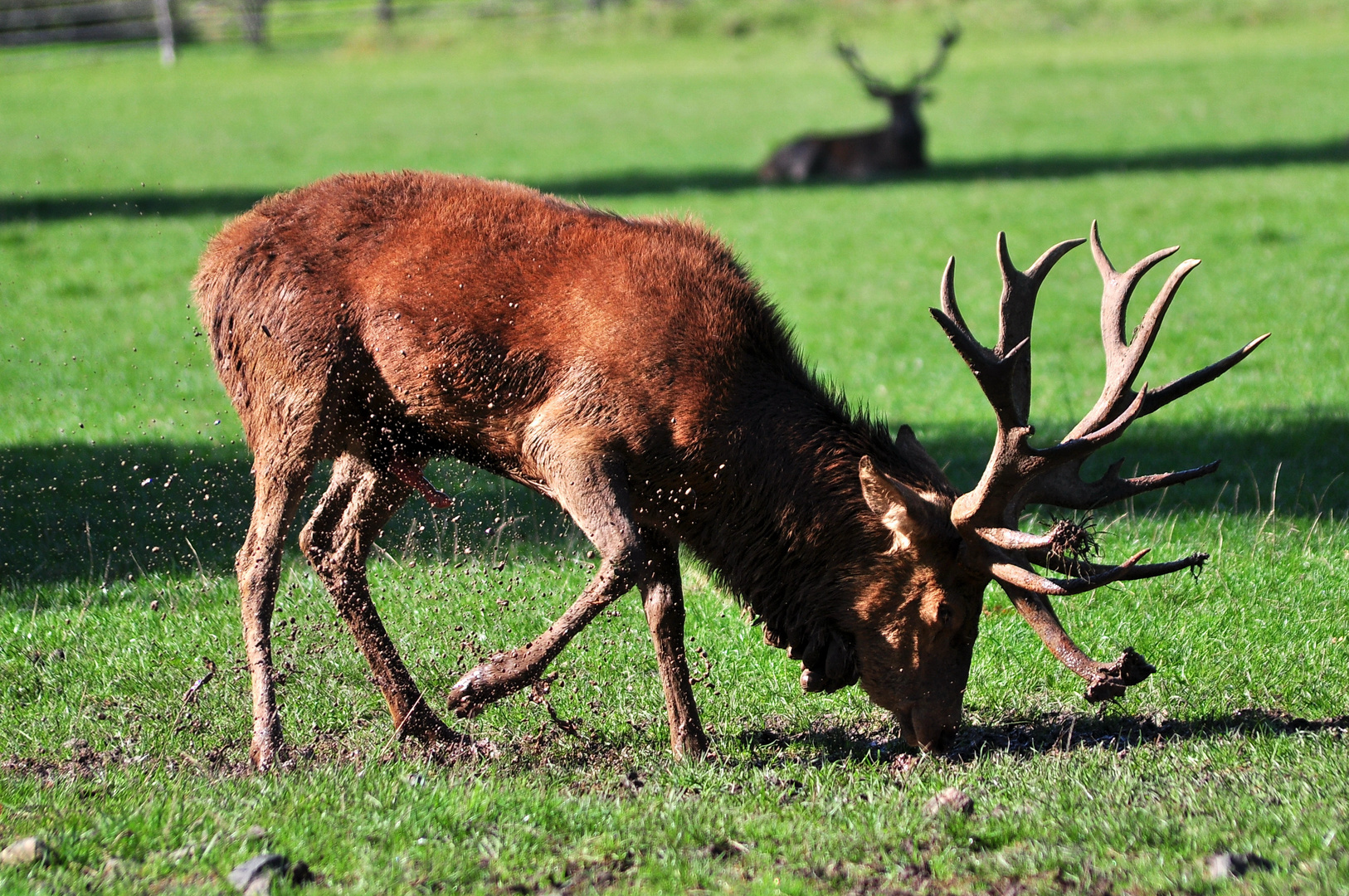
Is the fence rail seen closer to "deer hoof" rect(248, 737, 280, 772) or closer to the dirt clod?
"deer hoof" rect(248, 737, 280, 772)

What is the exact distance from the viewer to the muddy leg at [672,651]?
523 cm

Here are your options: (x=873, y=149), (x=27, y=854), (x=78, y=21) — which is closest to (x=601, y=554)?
(x=27, y=854)

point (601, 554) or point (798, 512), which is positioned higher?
point (798, 512)

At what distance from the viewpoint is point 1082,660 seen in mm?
4820

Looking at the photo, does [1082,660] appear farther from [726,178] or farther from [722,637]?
[726,178]

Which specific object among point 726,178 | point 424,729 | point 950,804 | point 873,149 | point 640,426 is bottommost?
point 726,178

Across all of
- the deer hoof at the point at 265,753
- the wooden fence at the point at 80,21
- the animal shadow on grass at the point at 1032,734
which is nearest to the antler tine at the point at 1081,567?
the animal shadow on grass at the point at 1032,734

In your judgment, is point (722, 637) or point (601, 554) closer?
point (601, 554)

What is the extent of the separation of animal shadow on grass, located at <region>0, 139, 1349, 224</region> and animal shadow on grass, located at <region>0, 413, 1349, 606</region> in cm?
946

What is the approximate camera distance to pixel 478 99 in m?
29.9

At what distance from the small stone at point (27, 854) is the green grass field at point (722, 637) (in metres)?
0.07

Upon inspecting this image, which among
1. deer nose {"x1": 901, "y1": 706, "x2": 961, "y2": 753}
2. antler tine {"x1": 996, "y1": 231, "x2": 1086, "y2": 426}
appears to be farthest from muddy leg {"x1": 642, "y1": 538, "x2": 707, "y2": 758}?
antler tine {"x1": 996, "y1": 231, "x2": 1086, "y2": 426}

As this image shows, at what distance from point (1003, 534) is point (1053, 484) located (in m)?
0.62

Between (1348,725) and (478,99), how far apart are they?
26827 millimetres
